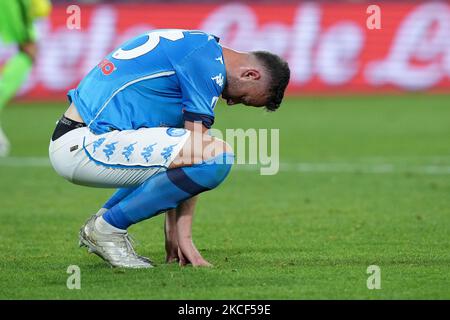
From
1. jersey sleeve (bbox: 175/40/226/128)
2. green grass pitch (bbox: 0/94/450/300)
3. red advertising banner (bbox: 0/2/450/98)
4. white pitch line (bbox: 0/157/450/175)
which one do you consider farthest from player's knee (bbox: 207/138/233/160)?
red advertising banner (bbox: 0/2/450/98)

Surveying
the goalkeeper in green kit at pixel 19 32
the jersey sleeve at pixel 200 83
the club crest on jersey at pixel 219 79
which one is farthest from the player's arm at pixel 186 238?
the goalkeeper in green kit at pixel 19 32

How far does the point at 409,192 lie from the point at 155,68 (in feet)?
14.5

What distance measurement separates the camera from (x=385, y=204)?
28.9 feet

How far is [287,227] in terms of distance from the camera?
7.68 m

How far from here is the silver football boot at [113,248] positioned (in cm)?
589

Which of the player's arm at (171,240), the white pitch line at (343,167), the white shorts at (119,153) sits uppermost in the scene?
the white pitch line at (343,167)

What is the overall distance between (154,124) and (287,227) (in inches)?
84.6

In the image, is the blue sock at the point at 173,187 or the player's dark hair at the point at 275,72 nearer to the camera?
the blue sock at the point at 173,187

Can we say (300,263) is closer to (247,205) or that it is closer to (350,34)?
(247,205)

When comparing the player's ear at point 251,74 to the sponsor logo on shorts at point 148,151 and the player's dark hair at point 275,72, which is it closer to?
the player's dark hair at point 275,72

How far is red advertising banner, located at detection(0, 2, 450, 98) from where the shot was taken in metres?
19.5

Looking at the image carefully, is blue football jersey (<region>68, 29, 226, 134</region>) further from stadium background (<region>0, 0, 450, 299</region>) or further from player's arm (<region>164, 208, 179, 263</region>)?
stadium background (<region>0, 0, 450, 299</region>)
